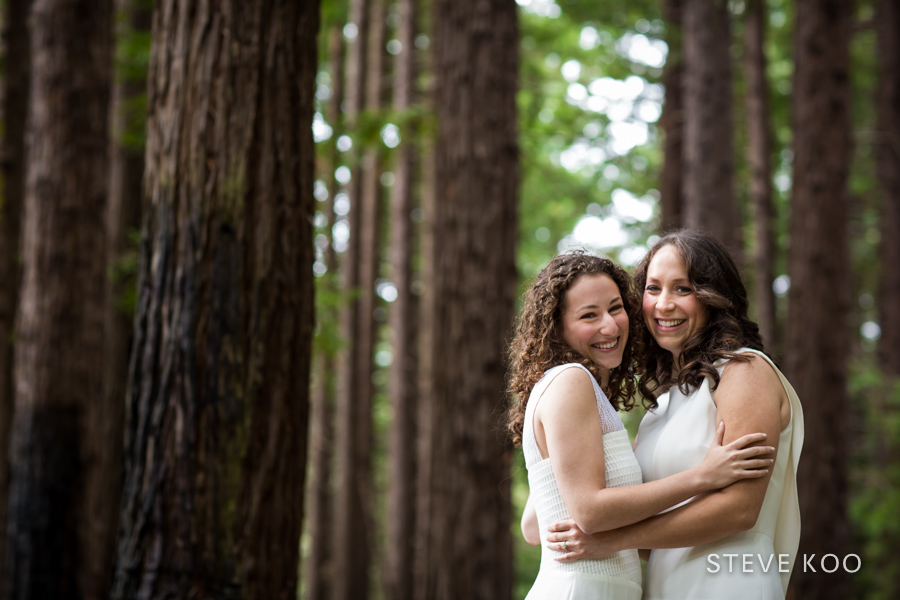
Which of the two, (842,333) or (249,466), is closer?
(249,466)

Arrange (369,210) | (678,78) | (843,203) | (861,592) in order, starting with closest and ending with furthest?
(843,203) → (861,592) → (678,78) → (369,210)

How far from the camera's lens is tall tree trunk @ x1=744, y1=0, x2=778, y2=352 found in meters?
12.8

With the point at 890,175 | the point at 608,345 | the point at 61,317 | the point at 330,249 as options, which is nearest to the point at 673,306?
the point at 608,345

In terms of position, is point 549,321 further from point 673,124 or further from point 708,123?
point 673,124

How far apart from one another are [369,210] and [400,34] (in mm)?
3567

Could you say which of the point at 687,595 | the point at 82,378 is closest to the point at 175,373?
the point at 687,595

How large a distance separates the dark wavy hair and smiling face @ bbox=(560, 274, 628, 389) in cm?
25

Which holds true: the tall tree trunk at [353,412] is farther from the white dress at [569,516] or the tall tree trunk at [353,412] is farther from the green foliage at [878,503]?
the white dress at [569,516]

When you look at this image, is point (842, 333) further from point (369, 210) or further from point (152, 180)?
point (369, 210)

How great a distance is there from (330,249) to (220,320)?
12002 millimetres

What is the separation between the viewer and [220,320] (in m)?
3.17

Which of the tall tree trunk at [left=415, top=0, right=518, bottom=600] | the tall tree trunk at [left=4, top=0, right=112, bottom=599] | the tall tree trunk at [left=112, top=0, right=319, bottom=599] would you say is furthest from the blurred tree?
the tall tree trunk at [left=112, top=0, right=319, bottom=599]

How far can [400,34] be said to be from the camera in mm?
14664

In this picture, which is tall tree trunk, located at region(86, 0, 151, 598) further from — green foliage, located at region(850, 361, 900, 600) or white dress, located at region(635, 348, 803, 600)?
green foliage, located at region(850, 361, 900, 600)
